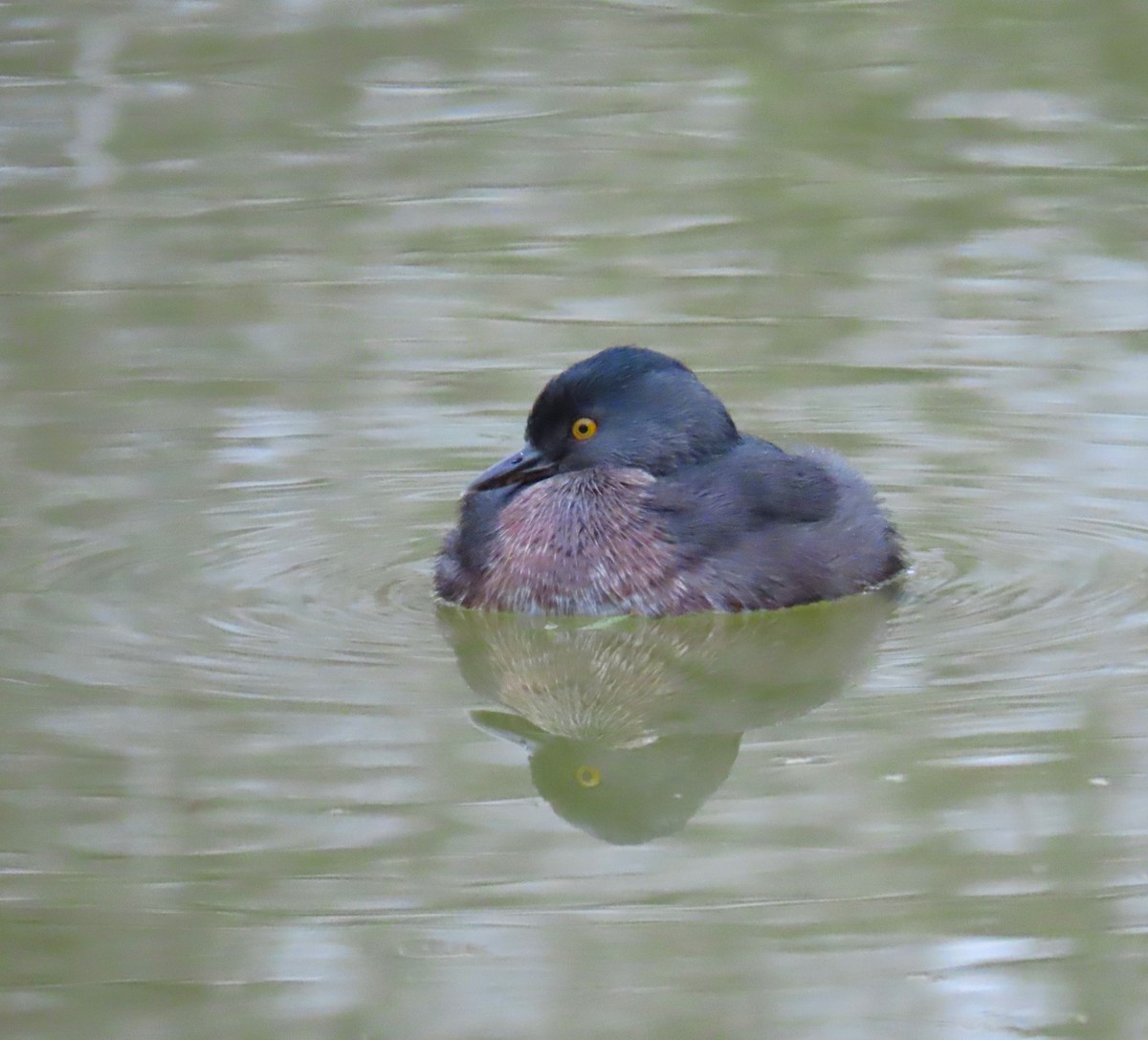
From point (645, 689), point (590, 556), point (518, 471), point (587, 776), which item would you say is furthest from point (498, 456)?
point (587, 776)

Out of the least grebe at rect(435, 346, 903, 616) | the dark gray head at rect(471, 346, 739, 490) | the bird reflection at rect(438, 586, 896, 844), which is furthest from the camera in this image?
the dark gray head at rect(471, 346, 739, 490)

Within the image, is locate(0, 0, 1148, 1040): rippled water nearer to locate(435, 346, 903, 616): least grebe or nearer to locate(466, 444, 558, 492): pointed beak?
locate(435, 346, 903, 616): least grebe

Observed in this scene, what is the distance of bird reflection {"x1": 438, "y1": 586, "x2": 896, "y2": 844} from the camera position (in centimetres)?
668

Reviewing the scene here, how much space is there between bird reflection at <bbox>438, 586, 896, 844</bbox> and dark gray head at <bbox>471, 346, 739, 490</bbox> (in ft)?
1.81

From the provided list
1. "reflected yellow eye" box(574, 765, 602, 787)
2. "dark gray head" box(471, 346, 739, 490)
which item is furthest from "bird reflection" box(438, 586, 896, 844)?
"dark gray head" box(471, 346, 739, 490)

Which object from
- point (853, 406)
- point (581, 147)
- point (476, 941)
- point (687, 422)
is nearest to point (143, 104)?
point (581, 147)

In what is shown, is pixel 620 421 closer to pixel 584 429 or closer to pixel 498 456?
pixel 584 429

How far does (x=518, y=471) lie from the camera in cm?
854

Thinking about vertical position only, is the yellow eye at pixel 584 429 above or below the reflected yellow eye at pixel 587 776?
above

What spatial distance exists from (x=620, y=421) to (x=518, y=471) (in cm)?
38

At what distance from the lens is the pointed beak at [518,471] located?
8477 millimetres

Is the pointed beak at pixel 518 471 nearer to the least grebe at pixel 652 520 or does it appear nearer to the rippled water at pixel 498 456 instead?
the least grebe at pixel 652 520

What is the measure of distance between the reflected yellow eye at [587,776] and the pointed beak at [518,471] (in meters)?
1.77

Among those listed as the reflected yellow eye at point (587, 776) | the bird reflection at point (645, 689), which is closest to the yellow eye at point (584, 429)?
the bird reflection at point (645, 689)
